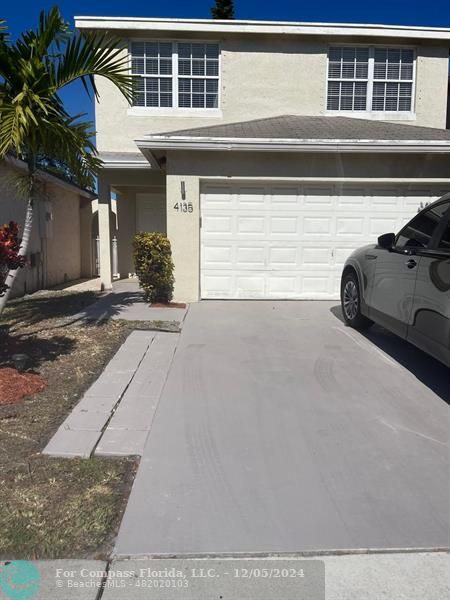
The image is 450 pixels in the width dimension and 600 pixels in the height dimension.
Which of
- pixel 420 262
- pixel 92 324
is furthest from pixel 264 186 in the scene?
pixel 420 262

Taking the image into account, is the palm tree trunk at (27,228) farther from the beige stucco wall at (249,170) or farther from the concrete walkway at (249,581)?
the concrete walkway at (249,581)

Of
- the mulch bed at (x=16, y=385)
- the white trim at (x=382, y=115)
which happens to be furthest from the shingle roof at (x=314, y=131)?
the mulch bed at (x=16, y=385)

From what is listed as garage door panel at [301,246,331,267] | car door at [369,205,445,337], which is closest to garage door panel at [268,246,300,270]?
garage door panel at [301,246,331,267]

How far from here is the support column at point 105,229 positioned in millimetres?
12484

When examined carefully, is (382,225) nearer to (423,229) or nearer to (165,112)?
(423,229)

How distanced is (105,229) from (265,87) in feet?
17.8

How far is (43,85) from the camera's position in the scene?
5766mm

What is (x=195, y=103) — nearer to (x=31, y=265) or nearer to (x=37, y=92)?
(x=31, y=265)


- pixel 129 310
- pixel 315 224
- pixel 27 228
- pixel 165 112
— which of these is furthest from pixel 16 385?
pixel 165 112

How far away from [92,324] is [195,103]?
729 cm

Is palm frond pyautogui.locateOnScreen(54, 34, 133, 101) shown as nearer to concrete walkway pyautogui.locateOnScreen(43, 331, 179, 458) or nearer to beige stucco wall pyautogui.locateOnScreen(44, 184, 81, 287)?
concrete walkway pyautogui.locateOnScreen(43, 331, 179, 458)

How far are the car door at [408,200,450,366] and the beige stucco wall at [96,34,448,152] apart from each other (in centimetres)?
842

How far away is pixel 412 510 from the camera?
3039mm

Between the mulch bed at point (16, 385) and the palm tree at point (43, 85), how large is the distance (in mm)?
1393
